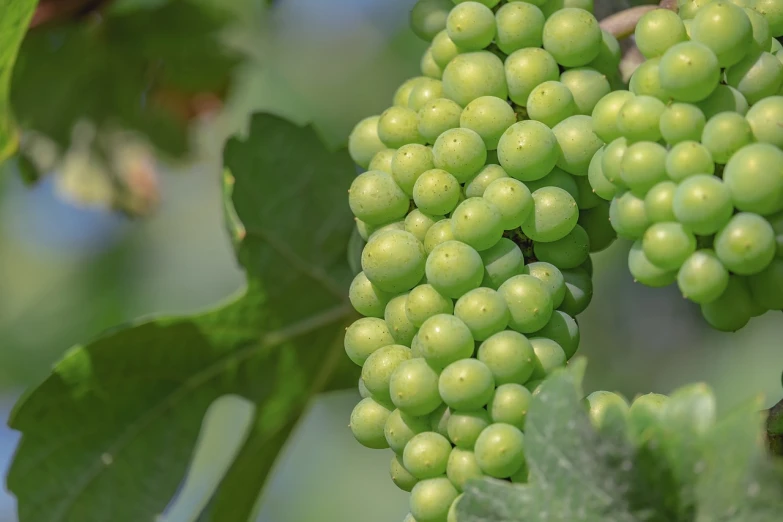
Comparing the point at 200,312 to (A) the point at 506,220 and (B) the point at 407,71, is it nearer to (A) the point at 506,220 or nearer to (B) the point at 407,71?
(A) the point at 506,220

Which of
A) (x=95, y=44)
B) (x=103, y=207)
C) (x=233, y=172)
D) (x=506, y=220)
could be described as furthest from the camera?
(x=103, y=207)

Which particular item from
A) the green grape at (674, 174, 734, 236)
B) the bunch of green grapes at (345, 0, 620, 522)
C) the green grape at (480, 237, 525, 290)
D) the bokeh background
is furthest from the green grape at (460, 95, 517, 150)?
the bokeh background

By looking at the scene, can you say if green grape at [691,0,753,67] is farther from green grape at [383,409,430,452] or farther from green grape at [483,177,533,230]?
→ green grape at [383,409,430,452]

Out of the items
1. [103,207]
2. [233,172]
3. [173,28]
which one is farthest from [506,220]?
[103,207]

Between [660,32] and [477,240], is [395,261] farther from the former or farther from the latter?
[660,32]

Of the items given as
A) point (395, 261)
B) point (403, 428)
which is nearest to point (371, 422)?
point (403, 428)

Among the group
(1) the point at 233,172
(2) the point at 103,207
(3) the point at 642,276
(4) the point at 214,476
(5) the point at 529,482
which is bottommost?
(4) the point at 214,476
